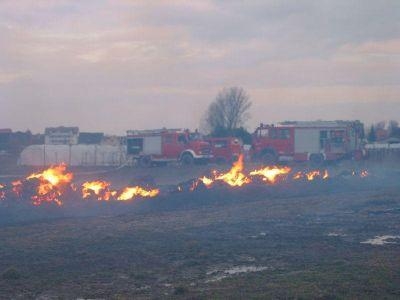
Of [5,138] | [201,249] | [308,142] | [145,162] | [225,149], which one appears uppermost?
[5,138]

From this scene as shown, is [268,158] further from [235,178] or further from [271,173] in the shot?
[235,178]

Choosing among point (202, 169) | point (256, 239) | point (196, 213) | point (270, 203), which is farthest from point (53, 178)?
point (202, 169)

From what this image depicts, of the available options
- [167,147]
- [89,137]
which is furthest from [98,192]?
[89,137]

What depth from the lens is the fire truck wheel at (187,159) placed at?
47812 millimetres

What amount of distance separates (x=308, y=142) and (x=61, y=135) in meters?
41.4

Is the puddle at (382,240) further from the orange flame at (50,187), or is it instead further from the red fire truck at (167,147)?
the red fire truck at (167,147)

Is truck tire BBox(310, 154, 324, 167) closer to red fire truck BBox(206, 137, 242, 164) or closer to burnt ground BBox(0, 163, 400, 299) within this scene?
red fire truck BBox(206, 137, 242, 164)

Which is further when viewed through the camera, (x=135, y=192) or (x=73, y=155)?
(x=73, y=155)

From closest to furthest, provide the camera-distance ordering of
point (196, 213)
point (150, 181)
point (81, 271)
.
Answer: point (81, 271), point (196, 213), point (150, 181)

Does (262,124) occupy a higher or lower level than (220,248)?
higher

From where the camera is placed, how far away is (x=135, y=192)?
→ 27.7 metres

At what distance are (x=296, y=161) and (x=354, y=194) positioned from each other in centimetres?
1502

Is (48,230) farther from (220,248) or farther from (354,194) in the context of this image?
(354,194)

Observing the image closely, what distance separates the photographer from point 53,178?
27.5 meters
